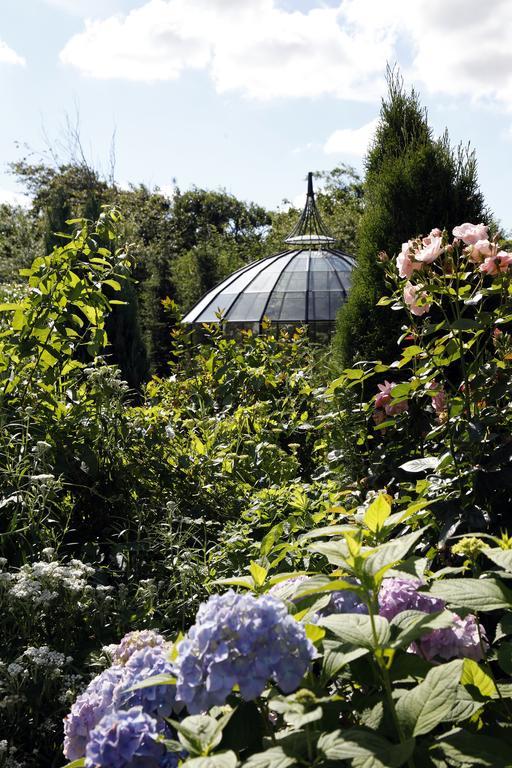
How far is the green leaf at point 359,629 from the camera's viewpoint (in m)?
1.15

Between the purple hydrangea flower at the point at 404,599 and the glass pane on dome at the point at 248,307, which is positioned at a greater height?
the glass pane on dome at the point at 248,307

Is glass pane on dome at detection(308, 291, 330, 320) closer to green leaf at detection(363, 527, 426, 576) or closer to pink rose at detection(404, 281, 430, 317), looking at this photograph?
pink rose at detection(404, 281, 430, 317)

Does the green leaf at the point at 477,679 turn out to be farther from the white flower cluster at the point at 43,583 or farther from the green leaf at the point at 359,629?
the white flower cluster at the point at 43,583

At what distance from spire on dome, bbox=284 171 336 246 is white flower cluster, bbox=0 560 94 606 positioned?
37.4 ft

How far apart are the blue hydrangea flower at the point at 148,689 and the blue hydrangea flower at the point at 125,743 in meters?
0.05

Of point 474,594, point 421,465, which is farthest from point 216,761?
point 421,465

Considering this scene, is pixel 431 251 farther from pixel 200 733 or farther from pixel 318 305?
pixel 318 305

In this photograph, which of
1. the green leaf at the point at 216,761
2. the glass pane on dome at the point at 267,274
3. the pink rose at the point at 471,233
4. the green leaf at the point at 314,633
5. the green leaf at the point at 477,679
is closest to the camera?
the green leaf at the point at 216,761

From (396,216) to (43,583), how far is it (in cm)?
329

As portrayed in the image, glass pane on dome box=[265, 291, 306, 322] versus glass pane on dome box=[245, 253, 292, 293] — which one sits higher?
glass pane on dome box=[245, 253, 292, 293]

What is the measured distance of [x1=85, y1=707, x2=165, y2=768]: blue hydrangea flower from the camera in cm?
114

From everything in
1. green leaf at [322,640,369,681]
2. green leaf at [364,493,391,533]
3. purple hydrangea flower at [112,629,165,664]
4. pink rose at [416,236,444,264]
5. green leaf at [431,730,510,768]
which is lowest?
purple hydrangea flower at [112,629,165,664]

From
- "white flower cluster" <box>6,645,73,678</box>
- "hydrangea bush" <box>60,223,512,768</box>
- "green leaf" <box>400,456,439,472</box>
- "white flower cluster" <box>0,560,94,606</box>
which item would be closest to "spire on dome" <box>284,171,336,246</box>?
"green leaf" <box>400,456,439,472</box>

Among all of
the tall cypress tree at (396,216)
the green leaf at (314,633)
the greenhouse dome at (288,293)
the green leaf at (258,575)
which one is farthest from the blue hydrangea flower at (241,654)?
the greenhouse dome at (288,293)
